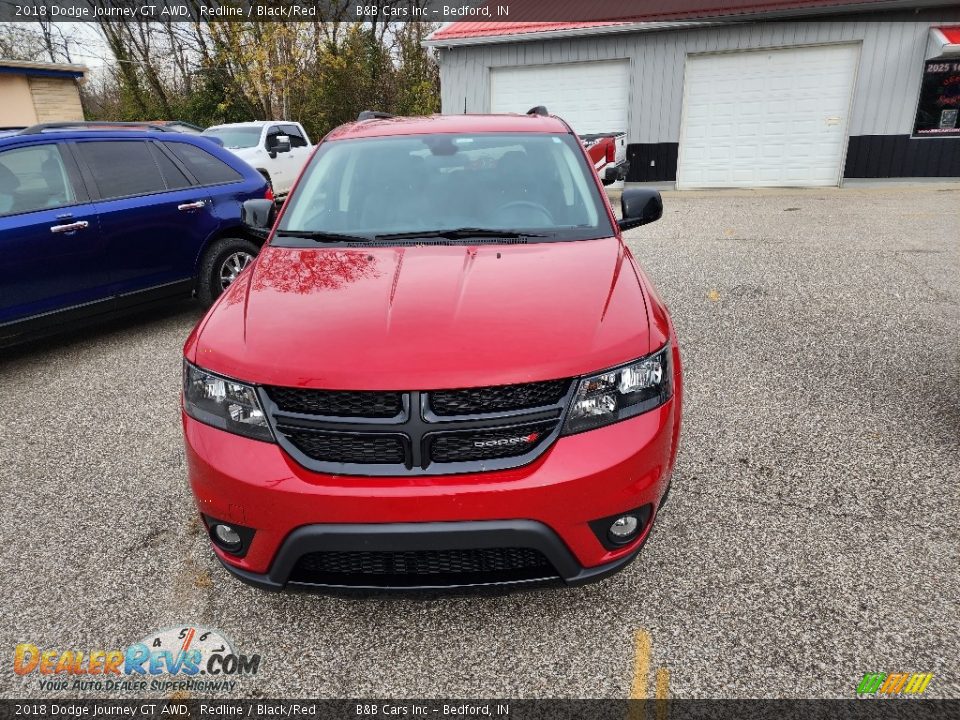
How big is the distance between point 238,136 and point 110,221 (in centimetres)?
885

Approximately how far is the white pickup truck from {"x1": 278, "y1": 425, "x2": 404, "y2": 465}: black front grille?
10972 mm

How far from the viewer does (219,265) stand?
5.97 metres

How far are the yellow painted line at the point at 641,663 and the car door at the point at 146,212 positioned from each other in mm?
4800

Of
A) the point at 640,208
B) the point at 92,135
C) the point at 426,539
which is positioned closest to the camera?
the point at 426,539

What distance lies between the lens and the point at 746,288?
670 centimetres

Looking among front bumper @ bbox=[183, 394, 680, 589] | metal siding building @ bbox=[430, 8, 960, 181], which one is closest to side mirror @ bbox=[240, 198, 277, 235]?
front bumper @ bbox=[183, 394, 680, 589]

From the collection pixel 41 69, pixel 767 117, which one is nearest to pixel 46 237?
pixel 767 117

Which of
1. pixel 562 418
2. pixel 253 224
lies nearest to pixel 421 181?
pixel 253 224

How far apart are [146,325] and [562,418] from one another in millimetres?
5262

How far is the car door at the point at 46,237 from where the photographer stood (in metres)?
4.64

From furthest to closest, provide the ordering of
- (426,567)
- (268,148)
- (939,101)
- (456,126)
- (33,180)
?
(939,101), (268,148), (33,180), (456,126), (426,567)

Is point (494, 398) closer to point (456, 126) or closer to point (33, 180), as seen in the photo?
point (456, 126)

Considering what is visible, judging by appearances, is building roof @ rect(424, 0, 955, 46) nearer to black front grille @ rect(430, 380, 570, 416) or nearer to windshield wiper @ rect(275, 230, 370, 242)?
windshield wiper @ rect(275, 230, 370, 242)

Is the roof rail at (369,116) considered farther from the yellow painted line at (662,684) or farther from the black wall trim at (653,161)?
the black wall trim at (653,161)
